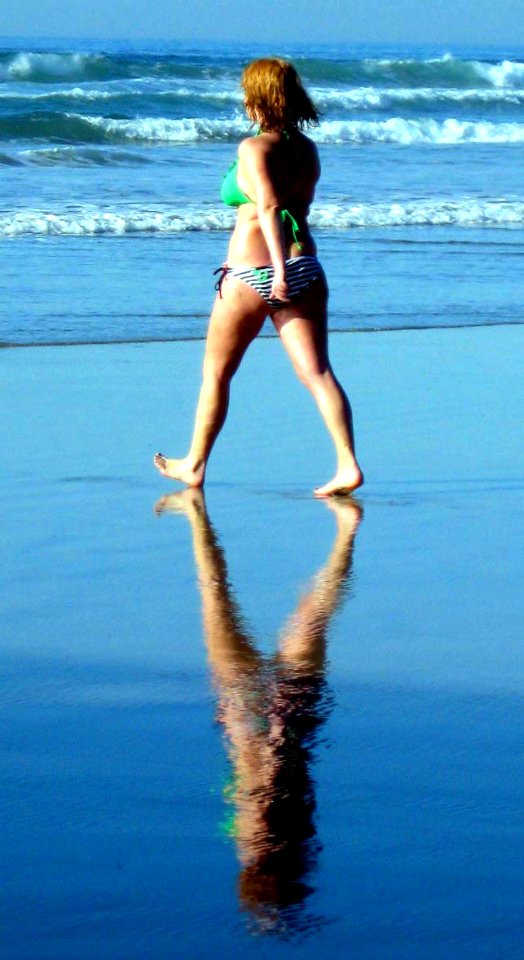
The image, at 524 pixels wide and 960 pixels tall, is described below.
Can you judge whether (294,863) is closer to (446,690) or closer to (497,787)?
(497,787)

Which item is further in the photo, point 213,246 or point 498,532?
point 213,246

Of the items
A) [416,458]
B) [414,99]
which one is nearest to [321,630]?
[416,458]

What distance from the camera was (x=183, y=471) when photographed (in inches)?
195

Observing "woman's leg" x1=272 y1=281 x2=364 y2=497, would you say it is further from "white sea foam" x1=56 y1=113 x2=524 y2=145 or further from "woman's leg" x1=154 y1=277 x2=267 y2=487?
"white sea foam" x1=56 y1=113 x2=524 y2=145

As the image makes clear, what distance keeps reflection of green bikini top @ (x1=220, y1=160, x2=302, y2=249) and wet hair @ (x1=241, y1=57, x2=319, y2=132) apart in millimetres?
180

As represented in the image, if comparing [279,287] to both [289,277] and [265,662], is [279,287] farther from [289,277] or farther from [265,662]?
[265,662]

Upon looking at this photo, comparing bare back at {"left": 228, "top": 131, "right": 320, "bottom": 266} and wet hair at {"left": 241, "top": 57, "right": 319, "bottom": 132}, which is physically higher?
wet hair at {"left": 241, "top": 57, "right": 319, "bottom": 132}

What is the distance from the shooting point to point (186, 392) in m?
6.38

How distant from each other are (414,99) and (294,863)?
108ft

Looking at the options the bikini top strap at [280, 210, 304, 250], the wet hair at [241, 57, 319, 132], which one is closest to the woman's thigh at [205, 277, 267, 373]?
the bikini top strap at [280, 210, 304, 250]

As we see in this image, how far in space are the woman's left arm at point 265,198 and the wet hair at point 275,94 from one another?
0.10 meters

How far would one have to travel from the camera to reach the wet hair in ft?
15.2

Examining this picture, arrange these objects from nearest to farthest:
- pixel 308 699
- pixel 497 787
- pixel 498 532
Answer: pixel 497 787 → pixel 308 699 → pixel 498 532

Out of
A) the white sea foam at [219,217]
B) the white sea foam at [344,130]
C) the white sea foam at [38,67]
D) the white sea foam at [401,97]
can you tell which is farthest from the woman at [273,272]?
the white sea foam at [38,67]
